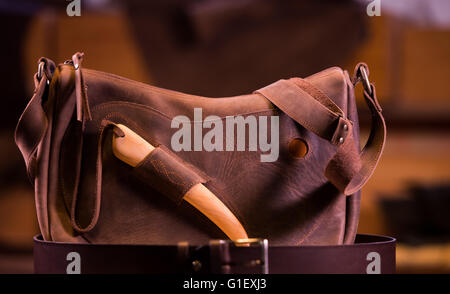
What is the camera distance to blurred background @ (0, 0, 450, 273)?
718 millimetres

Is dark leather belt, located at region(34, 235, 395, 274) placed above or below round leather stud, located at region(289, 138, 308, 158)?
below

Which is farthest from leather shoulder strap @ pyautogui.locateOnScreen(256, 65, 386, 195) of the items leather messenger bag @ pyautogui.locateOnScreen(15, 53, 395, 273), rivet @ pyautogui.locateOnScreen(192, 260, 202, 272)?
rivet @ pyautogui.locateOnScreen(192, 260, 202, 272)

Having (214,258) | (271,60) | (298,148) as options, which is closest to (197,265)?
(214,258)

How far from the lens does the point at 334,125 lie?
43cm

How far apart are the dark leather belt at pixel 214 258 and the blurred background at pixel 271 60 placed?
114 mm

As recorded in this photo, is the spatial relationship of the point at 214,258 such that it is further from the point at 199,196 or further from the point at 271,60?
the point at 271,60

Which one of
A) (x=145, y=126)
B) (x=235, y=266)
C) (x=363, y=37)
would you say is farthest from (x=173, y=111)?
(x=363, y=37)

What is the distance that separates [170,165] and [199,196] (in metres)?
0.03

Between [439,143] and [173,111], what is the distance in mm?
1020

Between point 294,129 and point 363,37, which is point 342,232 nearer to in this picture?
point 294,129

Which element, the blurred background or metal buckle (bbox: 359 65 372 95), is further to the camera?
the blurred background

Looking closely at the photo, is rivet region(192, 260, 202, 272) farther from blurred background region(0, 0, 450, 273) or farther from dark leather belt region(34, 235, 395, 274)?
blurred background region(0, 0, 450, 273)

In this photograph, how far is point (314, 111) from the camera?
1.41 ft

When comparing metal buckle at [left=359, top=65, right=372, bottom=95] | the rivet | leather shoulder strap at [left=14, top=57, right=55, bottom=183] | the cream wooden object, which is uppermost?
metal buckle at [left=359, top=65, right=372, bottom=95]
